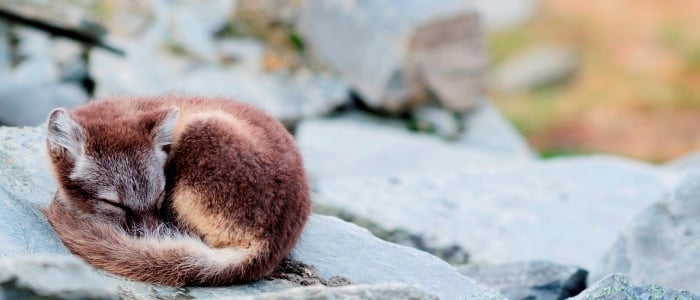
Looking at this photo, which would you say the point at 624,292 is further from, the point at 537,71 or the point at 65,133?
the point at 537,71

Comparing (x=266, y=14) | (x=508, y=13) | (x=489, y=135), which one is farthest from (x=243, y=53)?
(x=508, y=13)

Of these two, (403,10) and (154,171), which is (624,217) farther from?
(154,171)

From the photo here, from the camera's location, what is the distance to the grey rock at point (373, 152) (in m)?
8.48

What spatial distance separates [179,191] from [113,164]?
323mm

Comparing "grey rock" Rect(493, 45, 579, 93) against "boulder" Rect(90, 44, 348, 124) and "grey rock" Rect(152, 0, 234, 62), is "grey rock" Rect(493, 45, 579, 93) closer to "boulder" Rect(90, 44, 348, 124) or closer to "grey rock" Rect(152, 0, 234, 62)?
"boulder" Rect(90, 44, 348, 124)

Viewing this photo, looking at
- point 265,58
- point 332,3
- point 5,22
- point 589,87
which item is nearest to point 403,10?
point 332,3

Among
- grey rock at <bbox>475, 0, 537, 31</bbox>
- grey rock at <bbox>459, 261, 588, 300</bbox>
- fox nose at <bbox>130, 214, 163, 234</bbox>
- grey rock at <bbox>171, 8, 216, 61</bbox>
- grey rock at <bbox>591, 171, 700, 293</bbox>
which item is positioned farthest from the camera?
grey rock at <bbox>475, 0, 537, 31</bbox>

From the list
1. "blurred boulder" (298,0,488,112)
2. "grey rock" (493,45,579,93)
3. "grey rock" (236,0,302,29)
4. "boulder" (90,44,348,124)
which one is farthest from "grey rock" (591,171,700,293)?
"grey rock" (493,45,579,93)

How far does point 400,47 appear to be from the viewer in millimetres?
9203

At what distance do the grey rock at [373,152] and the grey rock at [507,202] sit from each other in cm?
3

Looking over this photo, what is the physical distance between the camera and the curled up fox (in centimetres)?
404

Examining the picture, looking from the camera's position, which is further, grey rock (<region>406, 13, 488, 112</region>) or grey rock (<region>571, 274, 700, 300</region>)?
grey rock (<region>406, 13, 488, 112</region>)

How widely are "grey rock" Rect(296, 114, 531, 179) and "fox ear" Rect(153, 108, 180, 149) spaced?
3647 millimetres

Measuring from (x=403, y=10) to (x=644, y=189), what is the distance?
2897 mm
